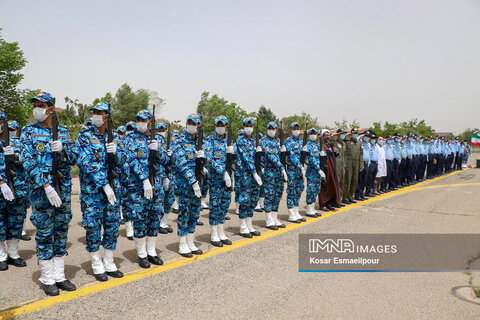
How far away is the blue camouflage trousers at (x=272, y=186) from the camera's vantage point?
6.61m

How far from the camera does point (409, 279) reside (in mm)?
4281

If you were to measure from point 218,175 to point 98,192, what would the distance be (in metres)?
1.94

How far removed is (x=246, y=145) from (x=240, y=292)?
288cm

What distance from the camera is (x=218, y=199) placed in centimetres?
549

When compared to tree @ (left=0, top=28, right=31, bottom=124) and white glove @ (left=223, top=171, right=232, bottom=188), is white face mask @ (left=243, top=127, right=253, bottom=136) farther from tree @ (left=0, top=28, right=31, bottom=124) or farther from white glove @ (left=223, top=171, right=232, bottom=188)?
tree @ (left=0, top=28, right=31, bottom=124)

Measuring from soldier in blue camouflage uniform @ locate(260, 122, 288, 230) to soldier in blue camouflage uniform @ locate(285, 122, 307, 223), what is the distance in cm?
43

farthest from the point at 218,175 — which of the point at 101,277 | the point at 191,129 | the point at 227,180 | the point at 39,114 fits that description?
the point at 39,114

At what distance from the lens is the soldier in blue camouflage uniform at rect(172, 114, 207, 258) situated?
16.2 feet

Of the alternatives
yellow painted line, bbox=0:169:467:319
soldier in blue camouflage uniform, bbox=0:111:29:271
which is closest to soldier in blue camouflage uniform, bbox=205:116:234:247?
yellow painted line, bbox=0:169:467:319

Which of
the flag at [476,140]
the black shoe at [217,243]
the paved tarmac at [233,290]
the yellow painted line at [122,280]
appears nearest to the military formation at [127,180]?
the black shoe at [217,243]

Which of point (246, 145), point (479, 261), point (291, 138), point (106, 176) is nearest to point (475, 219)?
point (479, 261)

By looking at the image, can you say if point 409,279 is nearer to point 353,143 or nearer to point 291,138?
point 291,138

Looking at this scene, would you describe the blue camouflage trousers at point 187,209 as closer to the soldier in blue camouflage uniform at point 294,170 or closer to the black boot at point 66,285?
the black boot at point 66,285

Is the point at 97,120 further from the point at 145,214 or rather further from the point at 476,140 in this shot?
the point at 476,140
